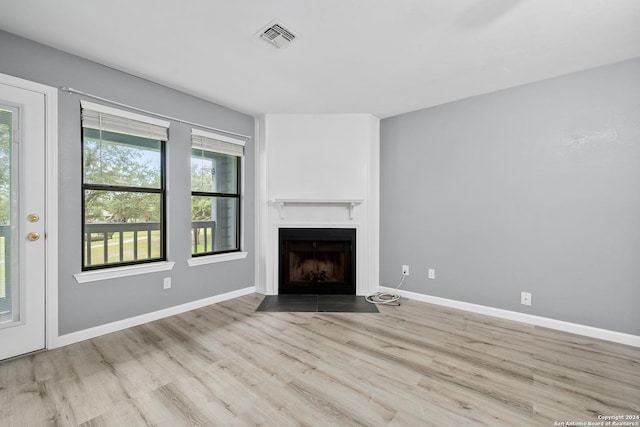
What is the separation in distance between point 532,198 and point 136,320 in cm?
407

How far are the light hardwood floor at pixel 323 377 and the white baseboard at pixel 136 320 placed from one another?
8 cm

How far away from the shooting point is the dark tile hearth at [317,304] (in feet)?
10.0

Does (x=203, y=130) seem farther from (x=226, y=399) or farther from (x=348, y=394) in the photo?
(x=348, y=394)

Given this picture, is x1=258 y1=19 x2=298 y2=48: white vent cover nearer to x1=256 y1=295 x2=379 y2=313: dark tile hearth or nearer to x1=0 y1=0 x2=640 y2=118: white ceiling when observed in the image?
x1=0 y1=0 x2=640 y2=118: white ceiling

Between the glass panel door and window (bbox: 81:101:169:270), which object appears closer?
the glass panel door

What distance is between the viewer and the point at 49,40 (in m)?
2.08

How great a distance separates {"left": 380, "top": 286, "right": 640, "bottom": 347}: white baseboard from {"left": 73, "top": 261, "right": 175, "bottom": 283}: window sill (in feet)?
9.46

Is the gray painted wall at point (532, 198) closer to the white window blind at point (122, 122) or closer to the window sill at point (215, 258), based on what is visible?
the window sill at point (215, 258)

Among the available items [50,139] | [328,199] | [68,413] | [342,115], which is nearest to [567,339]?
[328,199]

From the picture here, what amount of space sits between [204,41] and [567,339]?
154 inches

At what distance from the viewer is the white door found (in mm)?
1998

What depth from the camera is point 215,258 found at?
328 cm

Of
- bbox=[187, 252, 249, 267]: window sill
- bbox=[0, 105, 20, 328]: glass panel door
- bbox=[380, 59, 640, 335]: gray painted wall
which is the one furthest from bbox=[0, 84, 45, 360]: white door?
bbox=[380, 59, 640, 335]: gray painted wall

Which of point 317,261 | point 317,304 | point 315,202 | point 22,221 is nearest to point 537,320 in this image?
point 317,304
